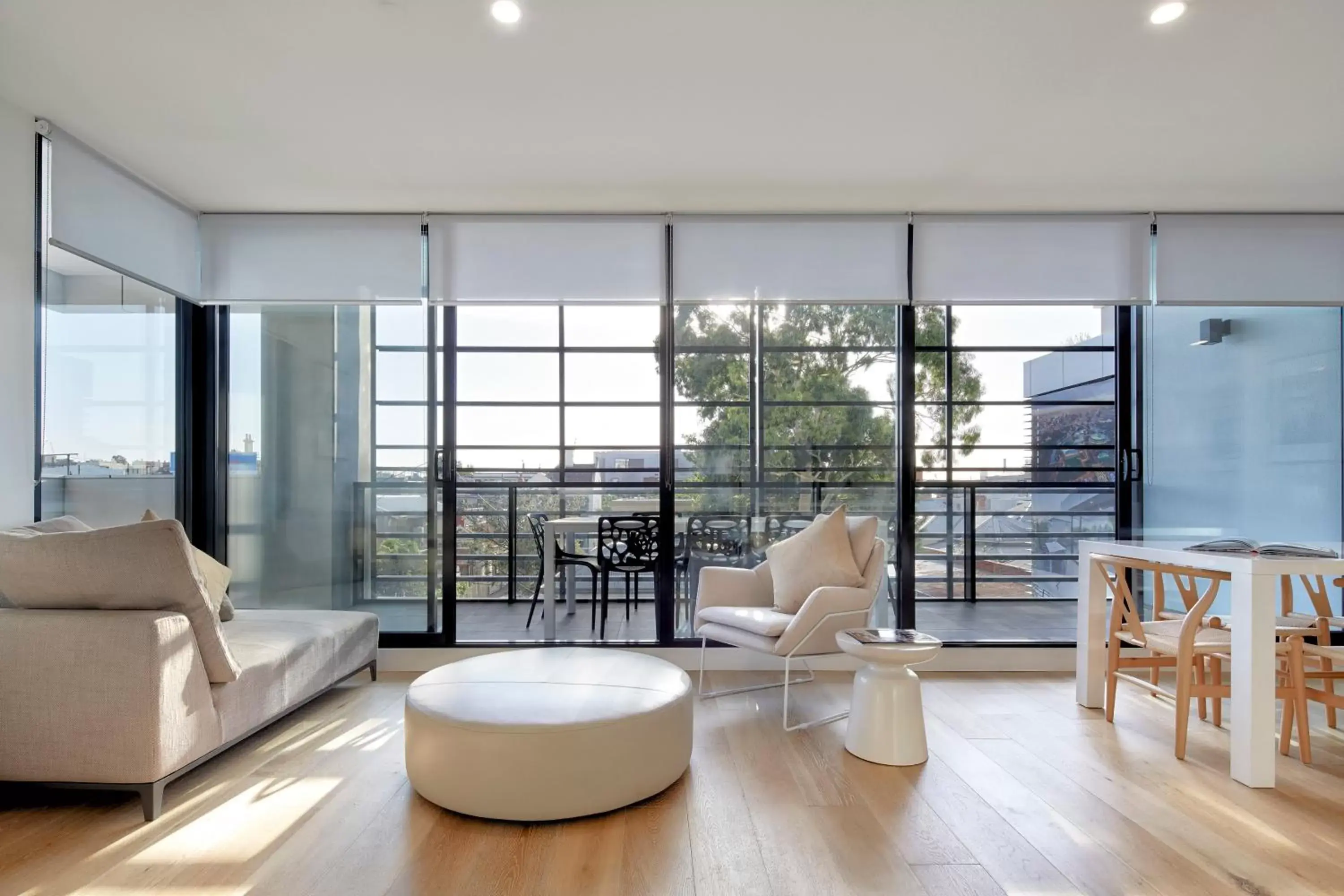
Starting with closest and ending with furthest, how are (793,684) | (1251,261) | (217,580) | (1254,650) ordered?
(1254,650) < (217,580) < (793,684) < (1251,261)

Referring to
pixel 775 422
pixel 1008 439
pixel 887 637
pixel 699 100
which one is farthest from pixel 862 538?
pixel 699 100

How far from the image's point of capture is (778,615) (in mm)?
3479

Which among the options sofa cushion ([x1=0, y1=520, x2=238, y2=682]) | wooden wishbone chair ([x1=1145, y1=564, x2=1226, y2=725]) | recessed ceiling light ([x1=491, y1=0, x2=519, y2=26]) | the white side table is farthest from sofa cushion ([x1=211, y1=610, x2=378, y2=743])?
wooden wishbone chair ([x1=1145, y1=564, x2=1226, y2=725])

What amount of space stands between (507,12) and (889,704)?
2.84m

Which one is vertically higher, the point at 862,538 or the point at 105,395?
the point at 105,395

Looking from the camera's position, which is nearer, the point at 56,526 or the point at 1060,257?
the point at 56,526

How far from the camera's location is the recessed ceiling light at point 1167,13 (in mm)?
2262

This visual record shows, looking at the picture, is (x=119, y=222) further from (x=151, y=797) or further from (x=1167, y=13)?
(x=1167, y=13)

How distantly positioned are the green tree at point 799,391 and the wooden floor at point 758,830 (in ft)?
5.41

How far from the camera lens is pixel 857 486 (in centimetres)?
422

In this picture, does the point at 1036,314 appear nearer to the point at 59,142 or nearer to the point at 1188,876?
the point at 1188,876

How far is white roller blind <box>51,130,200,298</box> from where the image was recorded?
310cm

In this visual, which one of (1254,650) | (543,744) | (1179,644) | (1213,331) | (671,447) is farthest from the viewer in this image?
(1213,331)

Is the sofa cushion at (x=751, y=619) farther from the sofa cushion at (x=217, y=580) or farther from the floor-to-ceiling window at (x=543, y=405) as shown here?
the sofa cushion at (x=217, y=580)
